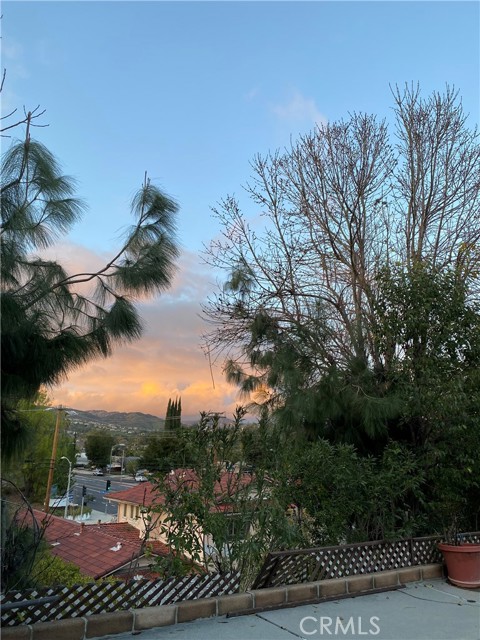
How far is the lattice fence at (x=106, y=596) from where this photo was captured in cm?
283

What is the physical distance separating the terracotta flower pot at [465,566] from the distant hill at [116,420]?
3328 mm

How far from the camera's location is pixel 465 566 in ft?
14.9

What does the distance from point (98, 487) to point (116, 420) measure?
56.6 metres

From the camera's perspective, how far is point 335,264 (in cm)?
754

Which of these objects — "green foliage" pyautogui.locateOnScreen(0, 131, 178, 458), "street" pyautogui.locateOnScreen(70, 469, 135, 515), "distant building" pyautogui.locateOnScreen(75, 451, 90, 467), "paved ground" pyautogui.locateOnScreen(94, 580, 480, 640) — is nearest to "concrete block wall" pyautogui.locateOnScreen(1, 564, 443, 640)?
"paved ground" pyautogui.locateOnScreen(94, 580, 480, 640)

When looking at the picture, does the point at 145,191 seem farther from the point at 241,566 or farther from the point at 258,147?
the point at 258,147

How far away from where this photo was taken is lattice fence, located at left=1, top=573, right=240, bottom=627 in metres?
2.83

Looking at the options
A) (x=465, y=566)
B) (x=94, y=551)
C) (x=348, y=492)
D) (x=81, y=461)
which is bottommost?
(x=94, y=551)

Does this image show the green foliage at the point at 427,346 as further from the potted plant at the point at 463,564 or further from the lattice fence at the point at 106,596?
the lattice fence at the point at 106,596

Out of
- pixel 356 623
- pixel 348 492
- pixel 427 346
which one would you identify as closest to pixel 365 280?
pixel 427 346

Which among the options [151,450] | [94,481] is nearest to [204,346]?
[151,450]

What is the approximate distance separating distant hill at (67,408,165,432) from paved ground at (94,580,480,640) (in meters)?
2.32

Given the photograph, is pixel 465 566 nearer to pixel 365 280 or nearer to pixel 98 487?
pixel 365 280

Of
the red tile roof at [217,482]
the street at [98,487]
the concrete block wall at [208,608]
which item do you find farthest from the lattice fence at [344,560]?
the street at [98,487]
